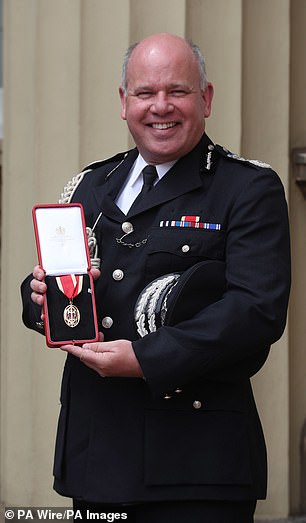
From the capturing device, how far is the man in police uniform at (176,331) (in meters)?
2.67

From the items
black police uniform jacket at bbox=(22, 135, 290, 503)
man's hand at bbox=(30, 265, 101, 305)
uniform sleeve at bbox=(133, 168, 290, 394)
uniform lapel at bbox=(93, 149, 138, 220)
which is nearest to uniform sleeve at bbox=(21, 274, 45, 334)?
black police uniform jacket at bbox=(22, 135, 290, 503)

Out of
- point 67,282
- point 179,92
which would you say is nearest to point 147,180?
point 179,92

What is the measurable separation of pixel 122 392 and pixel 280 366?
1653mm

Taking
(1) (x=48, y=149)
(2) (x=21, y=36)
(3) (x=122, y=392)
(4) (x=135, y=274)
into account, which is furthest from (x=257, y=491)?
(2) (x=21, y=36)

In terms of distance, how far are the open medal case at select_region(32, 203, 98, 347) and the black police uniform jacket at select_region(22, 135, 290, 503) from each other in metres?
0.09

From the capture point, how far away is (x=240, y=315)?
8.70 feet

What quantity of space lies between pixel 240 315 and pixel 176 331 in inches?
5.6

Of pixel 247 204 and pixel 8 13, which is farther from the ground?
pixel 8 13

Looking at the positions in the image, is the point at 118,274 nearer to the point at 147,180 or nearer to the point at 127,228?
the point at 127,228

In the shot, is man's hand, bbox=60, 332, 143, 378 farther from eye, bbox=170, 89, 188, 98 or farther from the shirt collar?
eye, bbox=170, 89, 188, 98

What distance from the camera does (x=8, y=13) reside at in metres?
4.44

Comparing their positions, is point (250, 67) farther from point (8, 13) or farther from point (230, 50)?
point (8, 13)

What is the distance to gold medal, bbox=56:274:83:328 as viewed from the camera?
2787 millimetres

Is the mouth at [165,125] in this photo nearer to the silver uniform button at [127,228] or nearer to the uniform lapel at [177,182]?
the uniform lapel at [177,182]
